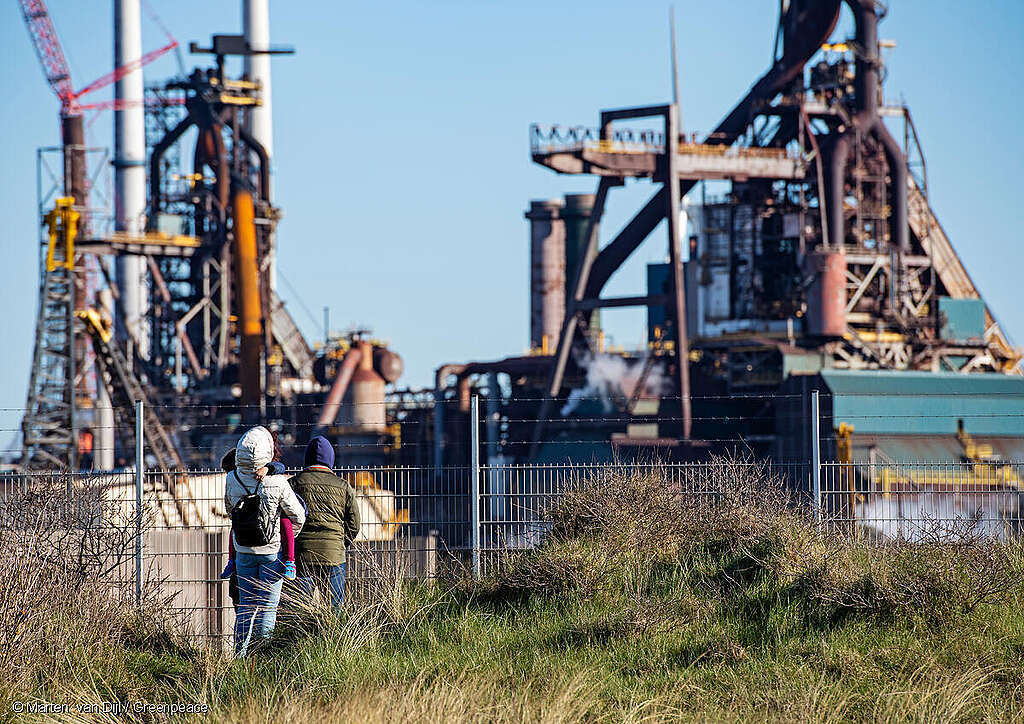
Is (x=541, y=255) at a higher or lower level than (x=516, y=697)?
higher

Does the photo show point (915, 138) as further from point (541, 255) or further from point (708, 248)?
point (541, 255)

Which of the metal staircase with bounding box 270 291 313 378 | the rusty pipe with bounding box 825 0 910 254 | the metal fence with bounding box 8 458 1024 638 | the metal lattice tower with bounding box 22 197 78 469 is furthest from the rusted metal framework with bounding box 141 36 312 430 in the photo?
the metal fence with bounding box 8 458 1024 638

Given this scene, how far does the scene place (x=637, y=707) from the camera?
8281 millimetres

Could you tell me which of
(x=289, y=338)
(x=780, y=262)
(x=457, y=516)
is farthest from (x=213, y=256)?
(x=457, y=516)

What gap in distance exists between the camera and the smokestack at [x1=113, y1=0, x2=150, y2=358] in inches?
2776

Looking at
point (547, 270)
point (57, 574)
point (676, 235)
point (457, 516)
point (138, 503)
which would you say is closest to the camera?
point (57, 574)

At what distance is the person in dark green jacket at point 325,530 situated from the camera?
10133mm

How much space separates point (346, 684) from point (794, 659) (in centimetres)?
317

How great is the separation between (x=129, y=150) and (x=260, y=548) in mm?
66563

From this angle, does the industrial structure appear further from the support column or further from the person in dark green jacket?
the person in dark green jacket

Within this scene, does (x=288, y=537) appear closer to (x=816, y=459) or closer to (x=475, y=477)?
(x=475, y=477)

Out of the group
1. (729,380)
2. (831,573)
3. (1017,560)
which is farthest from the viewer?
(729,380)

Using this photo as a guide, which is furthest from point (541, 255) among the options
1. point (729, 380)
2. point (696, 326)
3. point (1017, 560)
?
point (1017, 560)

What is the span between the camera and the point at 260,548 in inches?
378
